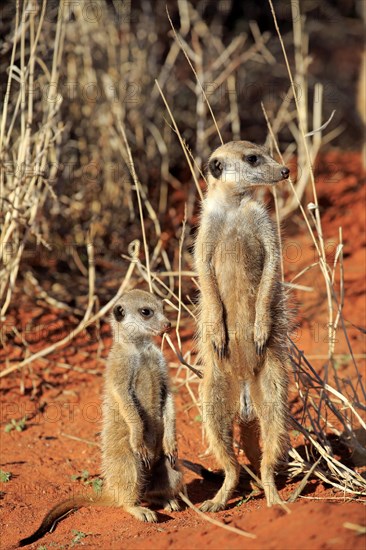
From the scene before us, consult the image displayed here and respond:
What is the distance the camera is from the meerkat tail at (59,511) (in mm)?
3986

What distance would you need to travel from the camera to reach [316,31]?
1427cm

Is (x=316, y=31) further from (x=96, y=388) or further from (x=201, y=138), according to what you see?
(x=96, y=388)

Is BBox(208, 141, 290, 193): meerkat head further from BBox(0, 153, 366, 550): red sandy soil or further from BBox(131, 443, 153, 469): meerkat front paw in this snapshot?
BBox(131, 443, 153, 469): meerkat front paw

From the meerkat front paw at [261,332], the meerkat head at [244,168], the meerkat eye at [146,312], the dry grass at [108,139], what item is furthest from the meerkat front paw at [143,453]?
the dry grass at [108,139]

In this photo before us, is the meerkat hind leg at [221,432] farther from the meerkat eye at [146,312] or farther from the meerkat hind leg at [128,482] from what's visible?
the meerkat eye at [146,312]

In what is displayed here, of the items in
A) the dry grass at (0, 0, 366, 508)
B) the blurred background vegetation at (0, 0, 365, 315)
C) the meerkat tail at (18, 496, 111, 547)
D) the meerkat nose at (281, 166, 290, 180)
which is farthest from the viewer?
the dry grass at (0, 0, 366, 508)

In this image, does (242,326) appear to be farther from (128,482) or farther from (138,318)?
(128,482)

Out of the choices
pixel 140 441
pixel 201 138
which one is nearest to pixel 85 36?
pixel 201 138

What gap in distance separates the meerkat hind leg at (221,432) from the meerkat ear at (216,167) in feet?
3.65

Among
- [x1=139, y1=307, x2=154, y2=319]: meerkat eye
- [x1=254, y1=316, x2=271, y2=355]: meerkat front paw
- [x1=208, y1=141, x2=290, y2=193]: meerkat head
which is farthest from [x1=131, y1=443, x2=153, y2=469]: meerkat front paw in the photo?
[x1=208, y1=141, x2=290, y2=193]: meerkat head

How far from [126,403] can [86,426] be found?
4.61 ft

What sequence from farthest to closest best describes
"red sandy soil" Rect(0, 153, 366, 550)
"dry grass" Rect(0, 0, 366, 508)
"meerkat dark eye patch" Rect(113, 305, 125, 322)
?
"dry grass" Rect(0, 0, 366, 508), "meerkat dark eye patch" Rect(113, 305, 125, 322), "red sandy soil" Rect(0, 153, 366, 550)

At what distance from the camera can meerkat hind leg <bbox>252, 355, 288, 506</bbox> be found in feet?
13.4

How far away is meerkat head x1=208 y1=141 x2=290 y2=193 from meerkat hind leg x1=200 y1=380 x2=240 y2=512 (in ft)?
3.52
